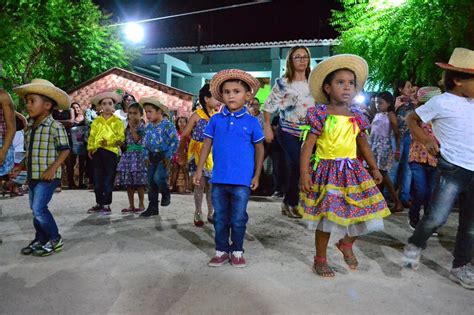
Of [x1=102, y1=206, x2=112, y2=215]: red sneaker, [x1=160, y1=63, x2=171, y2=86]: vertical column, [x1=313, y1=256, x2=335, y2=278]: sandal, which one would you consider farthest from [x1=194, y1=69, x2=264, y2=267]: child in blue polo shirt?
[x1=160, y1=63, x2=171, y2=86]: vertical column

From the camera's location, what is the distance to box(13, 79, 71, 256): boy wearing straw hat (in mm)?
4109

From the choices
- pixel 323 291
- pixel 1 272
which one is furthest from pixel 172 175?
pixel 323 291

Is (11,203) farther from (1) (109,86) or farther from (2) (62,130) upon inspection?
(1) (109,86)

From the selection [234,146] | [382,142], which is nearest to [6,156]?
[234,146]

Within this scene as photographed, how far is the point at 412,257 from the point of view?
3748 mm

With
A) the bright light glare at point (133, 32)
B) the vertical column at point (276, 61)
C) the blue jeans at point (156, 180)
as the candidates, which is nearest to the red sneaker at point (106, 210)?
the blue jeans at point (156, 180)

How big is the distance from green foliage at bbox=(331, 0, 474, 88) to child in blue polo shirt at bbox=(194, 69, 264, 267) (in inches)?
253

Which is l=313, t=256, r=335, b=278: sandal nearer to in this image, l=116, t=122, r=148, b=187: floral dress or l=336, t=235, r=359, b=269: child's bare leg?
l=336, t=235, r=359, b=269: child's bare leg

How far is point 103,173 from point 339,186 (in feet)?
13.6

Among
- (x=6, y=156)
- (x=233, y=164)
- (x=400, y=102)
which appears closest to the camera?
(x=233, y=164)

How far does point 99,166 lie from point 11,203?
1814 mm

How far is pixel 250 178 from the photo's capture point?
12.9 ft

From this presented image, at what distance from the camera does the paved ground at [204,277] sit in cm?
295

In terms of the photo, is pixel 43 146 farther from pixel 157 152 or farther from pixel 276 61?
pixel 276 61
